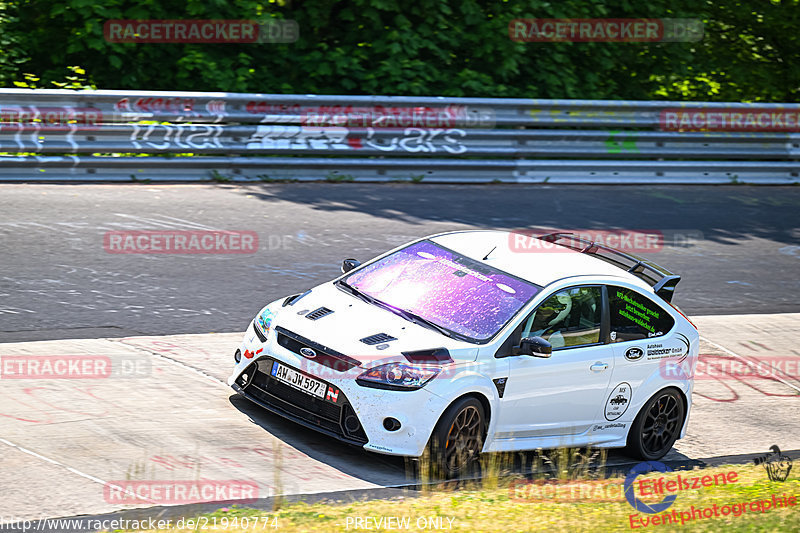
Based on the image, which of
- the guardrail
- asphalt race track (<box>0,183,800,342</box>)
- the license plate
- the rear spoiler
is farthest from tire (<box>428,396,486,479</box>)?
the guardrail

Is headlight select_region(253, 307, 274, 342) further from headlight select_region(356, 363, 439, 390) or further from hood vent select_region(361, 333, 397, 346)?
headlight select_region(356, 363, 439, 390)

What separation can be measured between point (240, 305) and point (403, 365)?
3.62 m

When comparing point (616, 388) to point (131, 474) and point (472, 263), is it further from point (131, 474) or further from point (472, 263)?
point (131, 474)

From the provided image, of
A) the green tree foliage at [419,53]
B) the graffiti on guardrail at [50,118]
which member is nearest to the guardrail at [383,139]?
the graffiti on guardrail at [50,118]

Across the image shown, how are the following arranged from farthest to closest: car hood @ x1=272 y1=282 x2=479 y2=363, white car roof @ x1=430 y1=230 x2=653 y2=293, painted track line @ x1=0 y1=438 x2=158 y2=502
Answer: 1. white car roof @ x1=430 y1=230 x2=653 y2=293
2. car hood @ x1=272 y1=282 x2=479 y2=363
3. painted track line @ x1=0 y1=438 x2=158 y2=502

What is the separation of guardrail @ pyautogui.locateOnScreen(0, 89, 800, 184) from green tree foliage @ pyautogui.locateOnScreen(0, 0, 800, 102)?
5.08ft

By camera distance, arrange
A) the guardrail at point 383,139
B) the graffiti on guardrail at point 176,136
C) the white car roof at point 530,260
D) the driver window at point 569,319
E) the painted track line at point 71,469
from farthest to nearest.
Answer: the graffiti on guardrail at point 176,136 < the guardrail at point 383,139 < the white car roof at point 530,260 < the driver window at point 569,319 < the painted track line at point 71,469

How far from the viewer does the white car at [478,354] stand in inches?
264

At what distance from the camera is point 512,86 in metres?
18.5

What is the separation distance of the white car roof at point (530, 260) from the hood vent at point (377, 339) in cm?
128

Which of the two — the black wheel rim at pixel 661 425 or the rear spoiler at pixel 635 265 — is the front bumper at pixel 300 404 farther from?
the rear spoiler at pixel 635 265

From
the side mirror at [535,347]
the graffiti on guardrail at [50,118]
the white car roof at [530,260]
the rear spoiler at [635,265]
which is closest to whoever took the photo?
the side mirror at [535,347]

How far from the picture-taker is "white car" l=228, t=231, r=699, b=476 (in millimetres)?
6711

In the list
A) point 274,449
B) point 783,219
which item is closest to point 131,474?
point 274,449
